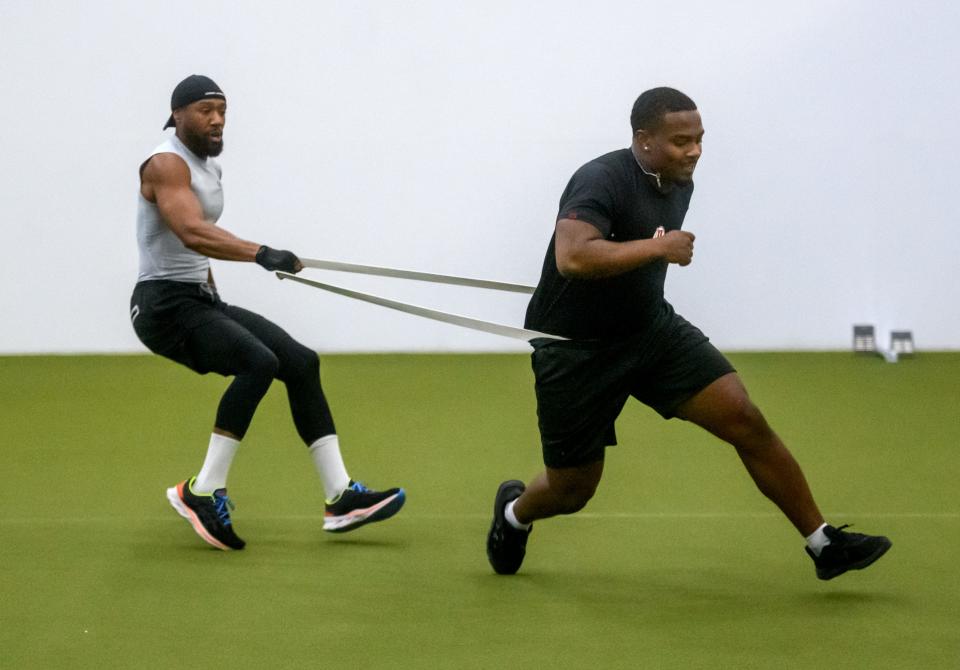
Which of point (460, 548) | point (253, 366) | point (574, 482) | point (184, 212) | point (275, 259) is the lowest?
point (460, 548)

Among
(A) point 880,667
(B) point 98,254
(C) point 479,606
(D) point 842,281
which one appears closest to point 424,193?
(B) point 98,254

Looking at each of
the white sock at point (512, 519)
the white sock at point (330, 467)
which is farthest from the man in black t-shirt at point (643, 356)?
the white sock at point (330, 467)

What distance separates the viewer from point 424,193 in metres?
8.16

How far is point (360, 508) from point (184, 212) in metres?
1.03

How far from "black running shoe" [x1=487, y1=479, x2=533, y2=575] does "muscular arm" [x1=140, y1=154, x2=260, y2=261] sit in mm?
1005

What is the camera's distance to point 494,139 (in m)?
8.09

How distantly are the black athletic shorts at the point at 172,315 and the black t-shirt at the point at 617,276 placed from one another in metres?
1.15

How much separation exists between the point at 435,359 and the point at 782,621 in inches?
194

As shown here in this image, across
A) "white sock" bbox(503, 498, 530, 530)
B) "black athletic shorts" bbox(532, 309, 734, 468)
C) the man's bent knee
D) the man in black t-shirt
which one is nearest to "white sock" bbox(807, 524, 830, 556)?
the man in black t-shirt

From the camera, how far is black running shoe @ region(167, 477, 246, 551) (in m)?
4.11

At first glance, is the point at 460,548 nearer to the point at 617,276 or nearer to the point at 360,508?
the point at 360,508

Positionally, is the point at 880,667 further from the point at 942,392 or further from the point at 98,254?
the point at 98,254

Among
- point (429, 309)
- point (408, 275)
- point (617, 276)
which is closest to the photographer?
point (617, 276)

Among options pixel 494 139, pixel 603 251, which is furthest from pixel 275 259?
pixel 494 139
